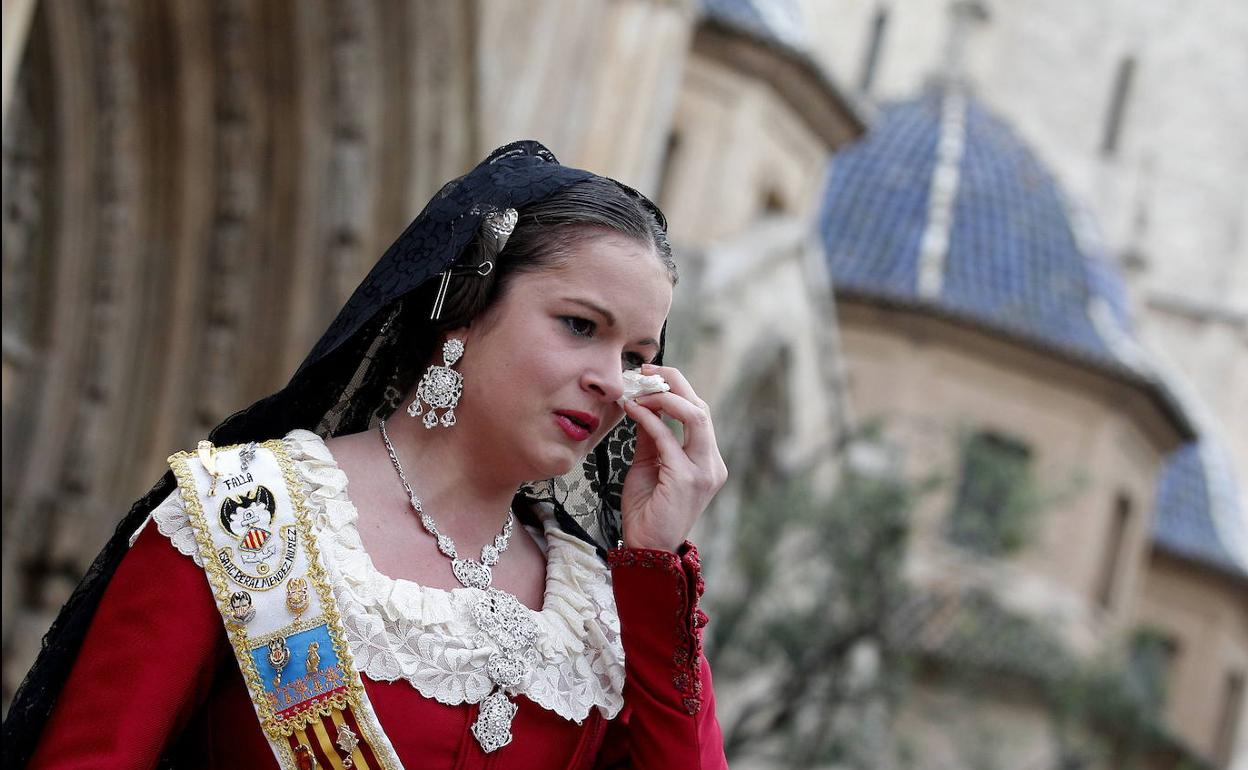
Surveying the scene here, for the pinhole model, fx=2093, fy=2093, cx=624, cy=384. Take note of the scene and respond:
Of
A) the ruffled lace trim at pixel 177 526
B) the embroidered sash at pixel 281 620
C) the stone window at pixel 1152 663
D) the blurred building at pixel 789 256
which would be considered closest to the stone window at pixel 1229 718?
the blurred building at pixel 789 256

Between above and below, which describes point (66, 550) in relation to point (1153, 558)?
below

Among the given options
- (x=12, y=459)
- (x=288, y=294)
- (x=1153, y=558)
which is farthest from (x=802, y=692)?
(x=1153, y=558)

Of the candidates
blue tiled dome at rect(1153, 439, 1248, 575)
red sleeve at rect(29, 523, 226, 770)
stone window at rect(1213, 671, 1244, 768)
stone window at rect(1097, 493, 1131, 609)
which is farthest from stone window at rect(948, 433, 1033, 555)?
red sleeve at rect(29, 523, 226, 770)

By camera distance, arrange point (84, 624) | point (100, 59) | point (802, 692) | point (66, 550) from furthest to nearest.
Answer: point (802, 692)
point (66, 550)
point (100, 59)
point (84, 624)

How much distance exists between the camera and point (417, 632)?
2775 millimetres

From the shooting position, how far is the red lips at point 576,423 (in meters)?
2.82

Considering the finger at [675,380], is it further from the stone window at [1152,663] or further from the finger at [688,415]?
the stone window at [1152,663]

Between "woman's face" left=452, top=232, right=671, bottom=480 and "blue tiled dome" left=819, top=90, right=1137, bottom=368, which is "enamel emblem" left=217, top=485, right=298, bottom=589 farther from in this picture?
"blue tiled dome" left=819, top=90, right=1137, bottom=368

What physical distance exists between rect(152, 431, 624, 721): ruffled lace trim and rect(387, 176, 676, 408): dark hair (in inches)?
10.1

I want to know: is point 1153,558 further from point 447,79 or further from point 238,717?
point 238,717

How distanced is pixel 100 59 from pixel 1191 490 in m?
25.6

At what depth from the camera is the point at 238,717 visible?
272 centimetres

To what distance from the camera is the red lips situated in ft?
9.27

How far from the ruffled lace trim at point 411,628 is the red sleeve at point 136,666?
5 cm
